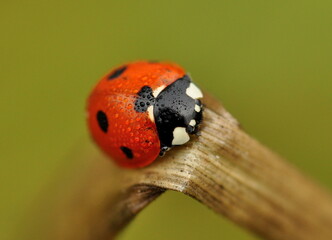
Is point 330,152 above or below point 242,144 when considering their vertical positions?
below

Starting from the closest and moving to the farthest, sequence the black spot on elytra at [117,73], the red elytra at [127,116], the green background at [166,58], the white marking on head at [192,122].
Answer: the white marking on head at [192,122] < the red elytra at [127,116] < the black spot on elytra at [117,73] < the green background at [166,58]

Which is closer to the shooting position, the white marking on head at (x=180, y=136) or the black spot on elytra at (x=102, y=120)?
the white marking on head at (x=180, y=136)

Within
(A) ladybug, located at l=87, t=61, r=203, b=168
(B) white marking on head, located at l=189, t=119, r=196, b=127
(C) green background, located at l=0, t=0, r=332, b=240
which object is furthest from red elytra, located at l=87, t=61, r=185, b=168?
(C) green background, located at l=0, t=0, r=332, b=240

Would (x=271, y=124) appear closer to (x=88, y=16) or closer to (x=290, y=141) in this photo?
(x=290, y=141)

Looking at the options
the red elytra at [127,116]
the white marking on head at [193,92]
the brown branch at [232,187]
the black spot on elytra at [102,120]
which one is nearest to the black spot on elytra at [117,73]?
the red elytra at [127,116]

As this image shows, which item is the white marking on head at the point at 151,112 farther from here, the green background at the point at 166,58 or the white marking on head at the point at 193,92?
the green background at the point at 166,58

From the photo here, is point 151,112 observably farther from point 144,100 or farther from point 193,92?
point 193,92

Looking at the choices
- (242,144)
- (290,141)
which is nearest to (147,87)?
(242,144)
